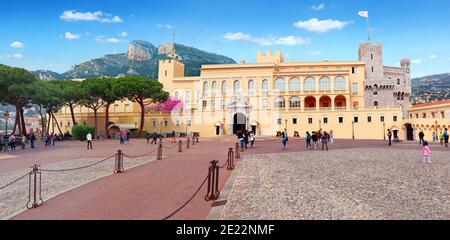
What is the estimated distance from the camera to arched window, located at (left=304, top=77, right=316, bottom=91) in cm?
5344

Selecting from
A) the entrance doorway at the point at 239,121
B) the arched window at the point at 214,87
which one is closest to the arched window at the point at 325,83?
the entrance doorway at the point at 239,121

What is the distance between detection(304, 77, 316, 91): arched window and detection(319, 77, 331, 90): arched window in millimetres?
1243

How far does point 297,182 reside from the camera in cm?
1050

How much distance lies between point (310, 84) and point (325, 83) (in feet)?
8.75

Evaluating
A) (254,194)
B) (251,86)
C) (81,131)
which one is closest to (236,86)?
(251,86)

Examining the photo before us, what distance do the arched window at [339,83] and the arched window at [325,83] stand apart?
1.20 meters

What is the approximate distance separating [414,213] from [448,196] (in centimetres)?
247

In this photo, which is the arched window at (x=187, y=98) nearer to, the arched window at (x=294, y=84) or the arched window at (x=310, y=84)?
the arched window at (x=294, y=84)

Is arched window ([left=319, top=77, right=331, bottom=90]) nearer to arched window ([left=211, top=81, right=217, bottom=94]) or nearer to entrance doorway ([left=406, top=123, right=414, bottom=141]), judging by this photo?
entrance doorway ([left=406, top=123, right=414, bottom=141])

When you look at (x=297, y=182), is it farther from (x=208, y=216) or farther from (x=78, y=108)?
(x=78, y=108)

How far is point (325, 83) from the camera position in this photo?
2090 inches

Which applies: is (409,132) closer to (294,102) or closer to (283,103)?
(294,102)
